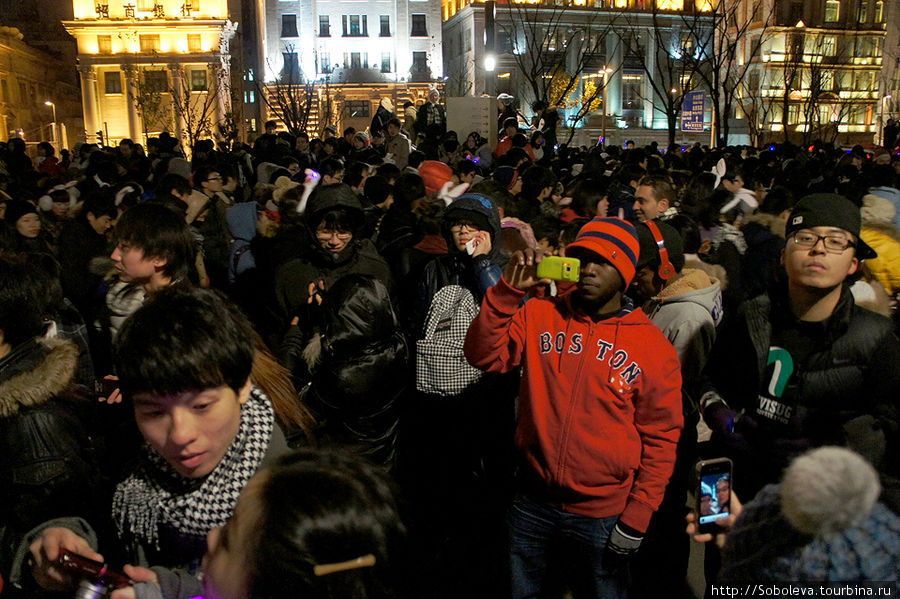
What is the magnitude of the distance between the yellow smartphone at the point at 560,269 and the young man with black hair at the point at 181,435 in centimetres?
126

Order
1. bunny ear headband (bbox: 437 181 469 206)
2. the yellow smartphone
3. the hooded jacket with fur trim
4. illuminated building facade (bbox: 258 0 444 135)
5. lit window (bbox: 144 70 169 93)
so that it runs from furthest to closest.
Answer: illuminated building facade (bbox: 258 0 444 135)
lit window (bbox: 144 70 169 93)
bunny ear headband (bbox: 437 181 469 206)
the hooded jacket with fur trim
the yellow smartphone

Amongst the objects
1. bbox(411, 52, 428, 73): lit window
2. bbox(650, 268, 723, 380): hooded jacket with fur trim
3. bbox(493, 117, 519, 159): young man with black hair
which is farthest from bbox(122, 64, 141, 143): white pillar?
bbox(650, 268, 723, 380): hooded jacket with fur trim

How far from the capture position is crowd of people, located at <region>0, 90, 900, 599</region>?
1.48m

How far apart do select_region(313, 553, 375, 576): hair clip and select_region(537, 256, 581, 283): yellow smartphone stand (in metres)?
1.67

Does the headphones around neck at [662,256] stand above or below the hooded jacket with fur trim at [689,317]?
above

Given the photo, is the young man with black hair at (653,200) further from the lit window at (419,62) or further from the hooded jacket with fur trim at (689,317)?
the lit window at (419,62)

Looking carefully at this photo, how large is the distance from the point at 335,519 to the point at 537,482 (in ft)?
6.24

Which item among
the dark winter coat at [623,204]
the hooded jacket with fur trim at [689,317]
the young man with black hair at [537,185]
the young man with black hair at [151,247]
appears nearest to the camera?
the young man with black hair at [151,247]

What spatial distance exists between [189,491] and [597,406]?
1.67 metres

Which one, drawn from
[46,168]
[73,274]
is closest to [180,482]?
[73,274]

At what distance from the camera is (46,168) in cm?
1455

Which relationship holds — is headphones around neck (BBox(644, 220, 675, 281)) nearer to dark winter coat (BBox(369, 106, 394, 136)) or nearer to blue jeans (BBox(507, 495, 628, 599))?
blue jeans (BBox(507, 495, 628, 599))

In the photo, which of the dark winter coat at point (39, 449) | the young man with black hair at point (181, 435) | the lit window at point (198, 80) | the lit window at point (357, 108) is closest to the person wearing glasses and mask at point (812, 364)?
the young man with black hair at point (181, 435)

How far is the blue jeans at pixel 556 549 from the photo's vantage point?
3020 mm
